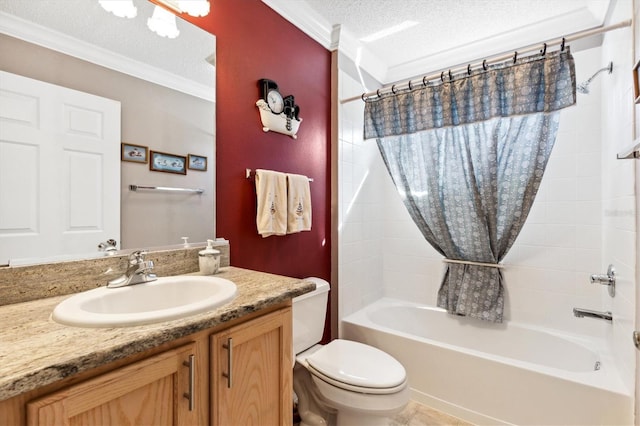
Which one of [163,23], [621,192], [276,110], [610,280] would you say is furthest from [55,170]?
[610,280]

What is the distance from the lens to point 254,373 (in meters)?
0.90

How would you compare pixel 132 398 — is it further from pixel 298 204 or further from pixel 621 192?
pixel 621 192

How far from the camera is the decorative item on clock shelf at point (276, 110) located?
164 cm

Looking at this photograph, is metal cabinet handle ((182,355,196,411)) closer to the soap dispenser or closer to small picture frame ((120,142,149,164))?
the soap dispenser

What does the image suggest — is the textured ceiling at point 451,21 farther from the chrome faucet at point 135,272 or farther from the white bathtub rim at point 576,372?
the white bathtub rim at point 576,372

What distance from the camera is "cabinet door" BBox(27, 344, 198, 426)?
1.77ft

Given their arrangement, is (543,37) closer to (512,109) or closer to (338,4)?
(512,109)

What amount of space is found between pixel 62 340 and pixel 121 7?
46.7 inches

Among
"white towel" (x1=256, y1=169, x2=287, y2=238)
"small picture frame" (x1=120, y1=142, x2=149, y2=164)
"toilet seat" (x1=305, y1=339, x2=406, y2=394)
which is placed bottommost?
"toilet seat" (x1=305, y1=339, x2=406, y2=394)

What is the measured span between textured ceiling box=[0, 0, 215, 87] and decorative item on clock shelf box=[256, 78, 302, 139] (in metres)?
0.30

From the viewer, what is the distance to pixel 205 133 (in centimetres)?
139

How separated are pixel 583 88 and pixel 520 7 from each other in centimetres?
63

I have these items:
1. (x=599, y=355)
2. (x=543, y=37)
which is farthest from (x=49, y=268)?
(x=543, y=37)

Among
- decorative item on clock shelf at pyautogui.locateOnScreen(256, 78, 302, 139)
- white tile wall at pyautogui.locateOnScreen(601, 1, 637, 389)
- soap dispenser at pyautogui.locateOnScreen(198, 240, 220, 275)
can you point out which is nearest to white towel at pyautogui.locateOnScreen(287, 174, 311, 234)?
decorative item on clock shelf at pyautogui.locateOnScreen(256, 78, 302, 139)
